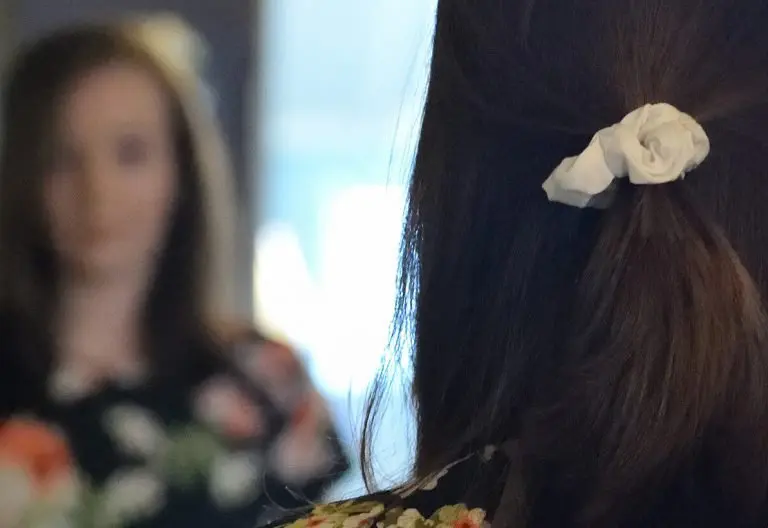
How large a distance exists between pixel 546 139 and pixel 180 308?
487 millimetres

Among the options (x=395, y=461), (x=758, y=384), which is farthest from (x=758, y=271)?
(x=395, y=461)

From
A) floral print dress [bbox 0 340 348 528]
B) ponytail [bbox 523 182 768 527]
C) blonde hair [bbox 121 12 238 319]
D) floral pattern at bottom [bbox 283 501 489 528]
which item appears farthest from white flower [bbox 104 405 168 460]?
ponytail [bbox 523 182 768 527]

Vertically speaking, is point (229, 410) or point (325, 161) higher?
point (325, 161)

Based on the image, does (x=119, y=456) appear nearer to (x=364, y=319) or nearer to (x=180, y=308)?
(x=180, y=308)

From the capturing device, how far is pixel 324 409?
2.73ft

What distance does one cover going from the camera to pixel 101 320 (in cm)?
75

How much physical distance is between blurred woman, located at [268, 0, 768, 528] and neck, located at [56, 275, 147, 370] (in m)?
0.42

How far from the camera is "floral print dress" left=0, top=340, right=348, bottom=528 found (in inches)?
28.5

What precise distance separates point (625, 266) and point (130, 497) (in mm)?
545

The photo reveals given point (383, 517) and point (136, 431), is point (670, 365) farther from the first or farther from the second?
point (136, 431)

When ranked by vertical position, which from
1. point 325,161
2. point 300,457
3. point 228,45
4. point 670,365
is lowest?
point 300,457

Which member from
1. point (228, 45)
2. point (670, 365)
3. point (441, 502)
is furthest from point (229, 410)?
point (670, 365)

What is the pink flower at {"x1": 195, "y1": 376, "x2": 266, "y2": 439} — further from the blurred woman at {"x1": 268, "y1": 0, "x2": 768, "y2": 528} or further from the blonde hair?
the blurred woman at {"x1": 268, "y1": 0, "x2": 768, "y2": 528}

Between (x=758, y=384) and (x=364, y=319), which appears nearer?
(x=758, y=384)
